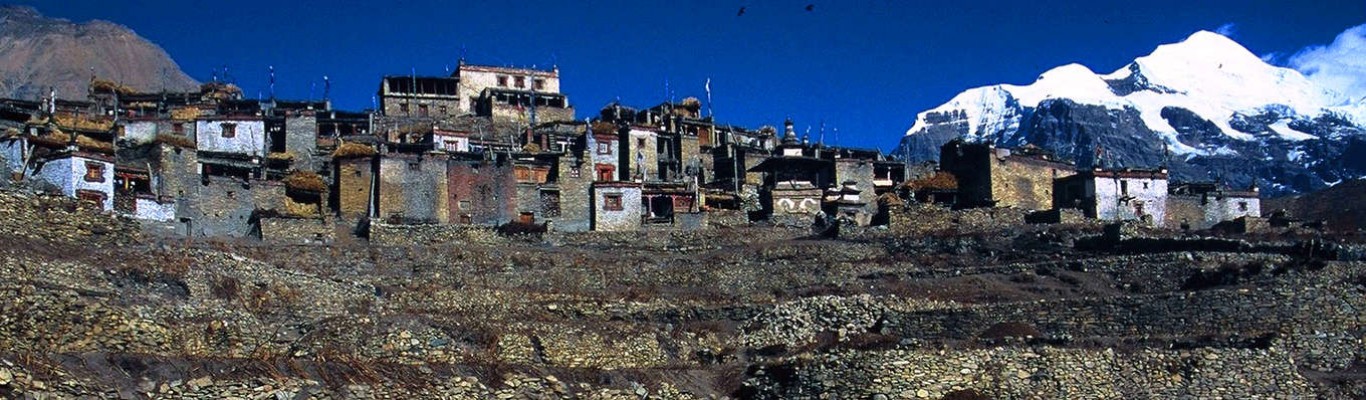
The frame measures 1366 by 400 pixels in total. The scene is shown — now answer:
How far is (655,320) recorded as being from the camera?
4475cm

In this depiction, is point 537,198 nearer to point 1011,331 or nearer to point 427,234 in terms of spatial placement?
point 427,234

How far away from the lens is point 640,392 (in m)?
34.7

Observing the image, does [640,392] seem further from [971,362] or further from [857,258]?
[857,258]

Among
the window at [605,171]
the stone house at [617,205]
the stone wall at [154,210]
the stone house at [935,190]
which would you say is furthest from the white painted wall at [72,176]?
the stone house at [935,190]

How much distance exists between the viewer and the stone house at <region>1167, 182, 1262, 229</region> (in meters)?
74.7

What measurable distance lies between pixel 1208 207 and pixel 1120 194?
18.4ft

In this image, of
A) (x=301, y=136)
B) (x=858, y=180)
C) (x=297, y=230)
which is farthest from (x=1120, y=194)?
(x=301, y=136)

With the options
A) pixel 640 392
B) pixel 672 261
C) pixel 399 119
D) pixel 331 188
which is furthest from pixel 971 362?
pixel 399 119

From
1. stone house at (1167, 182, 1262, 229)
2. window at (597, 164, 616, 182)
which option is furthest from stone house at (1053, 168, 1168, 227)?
window at (597, 164, 616, 182)

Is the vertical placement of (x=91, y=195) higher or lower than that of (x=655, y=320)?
higher

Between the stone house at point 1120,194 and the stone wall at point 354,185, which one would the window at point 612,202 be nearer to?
the stone wall at point 354,185

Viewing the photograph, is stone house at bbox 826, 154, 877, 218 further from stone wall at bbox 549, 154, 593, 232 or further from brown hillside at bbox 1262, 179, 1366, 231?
brown hillside at bbox 1262, 179, 1366, 231

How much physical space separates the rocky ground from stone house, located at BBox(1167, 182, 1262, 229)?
17273mm

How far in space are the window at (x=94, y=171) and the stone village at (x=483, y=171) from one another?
6cm
